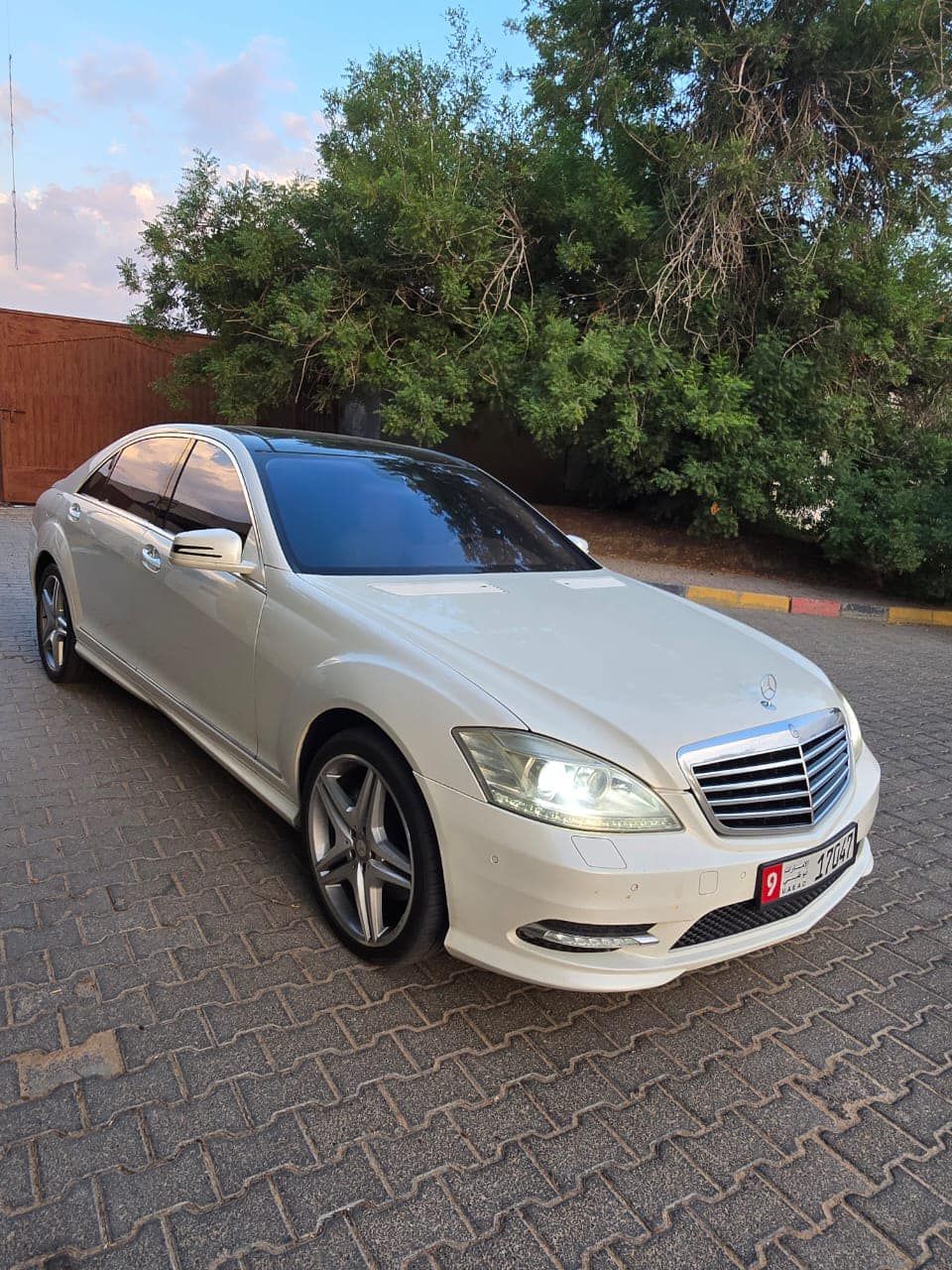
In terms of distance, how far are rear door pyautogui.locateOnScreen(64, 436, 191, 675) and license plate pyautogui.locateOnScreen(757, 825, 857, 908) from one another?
2.75 meters

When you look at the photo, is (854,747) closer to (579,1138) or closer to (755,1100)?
(755,1100)

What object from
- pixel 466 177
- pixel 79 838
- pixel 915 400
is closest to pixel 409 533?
pixel 79 838

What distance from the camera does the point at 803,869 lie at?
244 centimetres

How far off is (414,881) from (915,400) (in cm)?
1164

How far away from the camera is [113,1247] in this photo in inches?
67.1

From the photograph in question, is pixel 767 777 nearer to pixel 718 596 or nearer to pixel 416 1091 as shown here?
pixel 416 1091

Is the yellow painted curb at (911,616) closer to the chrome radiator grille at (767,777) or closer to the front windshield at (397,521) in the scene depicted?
the front windshield at (397,521)

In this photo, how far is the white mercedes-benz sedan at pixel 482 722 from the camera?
2193 mm

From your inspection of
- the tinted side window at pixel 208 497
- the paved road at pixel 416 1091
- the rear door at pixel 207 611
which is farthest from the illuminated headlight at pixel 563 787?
the tinted side window at pixel 208 497

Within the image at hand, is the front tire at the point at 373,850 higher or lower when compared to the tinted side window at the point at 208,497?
lower

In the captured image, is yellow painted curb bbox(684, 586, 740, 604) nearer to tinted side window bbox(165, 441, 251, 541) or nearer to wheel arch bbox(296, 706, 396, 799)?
tinted side window bbox(165, 441, 251, 541)

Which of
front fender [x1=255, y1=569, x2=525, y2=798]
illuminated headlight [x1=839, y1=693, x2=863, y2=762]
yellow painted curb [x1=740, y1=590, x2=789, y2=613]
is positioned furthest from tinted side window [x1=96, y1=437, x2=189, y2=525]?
yellow painted curb [x1=740, y1=590, x2=789, y2=613]

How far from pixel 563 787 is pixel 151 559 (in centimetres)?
241

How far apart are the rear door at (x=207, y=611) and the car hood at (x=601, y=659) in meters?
0.41
